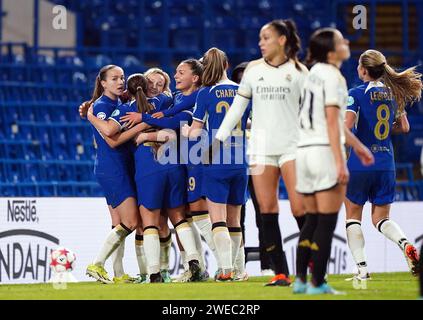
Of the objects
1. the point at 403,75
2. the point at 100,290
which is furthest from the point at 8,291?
the point at 403,75

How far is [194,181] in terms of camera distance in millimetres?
10016

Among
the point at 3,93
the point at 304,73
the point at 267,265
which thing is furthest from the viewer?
the point at 3,93

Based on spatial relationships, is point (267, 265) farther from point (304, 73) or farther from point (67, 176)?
point (67, 176)

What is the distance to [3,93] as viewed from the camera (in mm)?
17359

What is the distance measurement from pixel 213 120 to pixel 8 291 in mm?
2399

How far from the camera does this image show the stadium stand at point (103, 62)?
15877 mm

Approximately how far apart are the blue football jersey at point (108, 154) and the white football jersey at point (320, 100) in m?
3.13

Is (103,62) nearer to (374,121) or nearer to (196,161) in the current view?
(196,161)

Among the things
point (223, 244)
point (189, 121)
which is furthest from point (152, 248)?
point (189, 121)

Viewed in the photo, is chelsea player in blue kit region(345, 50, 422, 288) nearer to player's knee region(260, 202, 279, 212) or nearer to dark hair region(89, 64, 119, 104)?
player's knee region(260, 202, 279, 212)

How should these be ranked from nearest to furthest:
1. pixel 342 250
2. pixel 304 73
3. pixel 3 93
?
pixel 304 73 < pixel 342 250 < pixel 3 93

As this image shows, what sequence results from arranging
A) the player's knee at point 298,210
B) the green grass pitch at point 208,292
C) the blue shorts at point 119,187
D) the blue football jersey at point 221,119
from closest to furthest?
the green grass pitch at point 208,292, the player's knee at point 298,210, the blue football jersey at point 221,119, the blue shorts at point 119,187

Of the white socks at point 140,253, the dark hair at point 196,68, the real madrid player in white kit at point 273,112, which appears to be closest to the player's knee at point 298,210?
the real madrid player in white kit at point 273,112

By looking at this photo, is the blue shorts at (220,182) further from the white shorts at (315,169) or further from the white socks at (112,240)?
the white shorts at (315,169)
